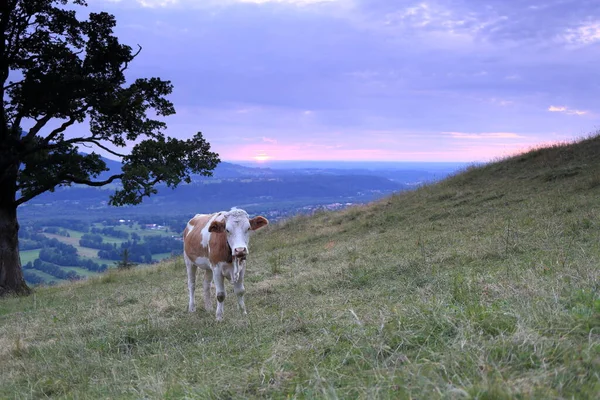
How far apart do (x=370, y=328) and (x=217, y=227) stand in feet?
13.5

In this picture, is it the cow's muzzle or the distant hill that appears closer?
the cow's muzzle

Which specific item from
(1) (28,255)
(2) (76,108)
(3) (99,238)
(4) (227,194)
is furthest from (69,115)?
(4) (227,194)

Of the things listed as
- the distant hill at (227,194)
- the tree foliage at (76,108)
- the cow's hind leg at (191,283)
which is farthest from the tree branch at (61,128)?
the distant hill at (227,194)

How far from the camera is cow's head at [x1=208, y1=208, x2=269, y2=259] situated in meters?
7.77

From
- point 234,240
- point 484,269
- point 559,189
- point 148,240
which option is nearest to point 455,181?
point 559,189

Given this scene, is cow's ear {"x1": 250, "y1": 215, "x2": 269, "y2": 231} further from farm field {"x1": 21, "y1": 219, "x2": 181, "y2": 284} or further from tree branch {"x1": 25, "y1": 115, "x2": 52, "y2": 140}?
farm field {"x1": 21, "y1": 219, "x2": 181, "y2": 284}

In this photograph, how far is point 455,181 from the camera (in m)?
21.5

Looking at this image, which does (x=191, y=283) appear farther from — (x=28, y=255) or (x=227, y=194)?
(x=227, y=194)

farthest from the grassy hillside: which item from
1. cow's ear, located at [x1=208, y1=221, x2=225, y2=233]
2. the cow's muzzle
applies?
cow's ear, located at [x1=208, y1=221, x2=225, y2=233]

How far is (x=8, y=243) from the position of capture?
16156 mm

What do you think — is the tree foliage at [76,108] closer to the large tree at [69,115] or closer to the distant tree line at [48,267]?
the large tree at [69,115]

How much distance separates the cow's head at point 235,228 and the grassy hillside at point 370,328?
1132 millimetres

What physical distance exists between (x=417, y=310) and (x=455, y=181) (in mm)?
17918

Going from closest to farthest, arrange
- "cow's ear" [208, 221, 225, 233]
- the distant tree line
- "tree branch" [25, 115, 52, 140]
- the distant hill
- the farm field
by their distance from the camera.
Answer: "cow's ear" [208, 221, 225, 233]
"tree branch" [25, 115, 52, 140]
the distant tree line
the farm field
the distant hill
